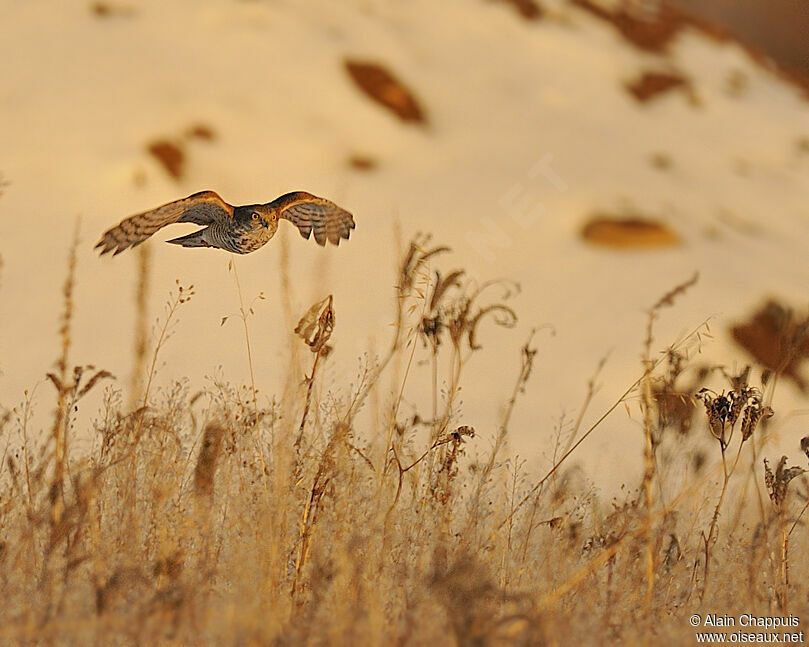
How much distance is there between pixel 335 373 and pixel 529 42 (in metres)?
5.08

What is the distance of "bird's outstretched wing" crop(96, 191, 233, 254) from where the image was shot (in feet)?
5.64

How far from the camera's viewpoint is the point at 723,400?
1.77 meters

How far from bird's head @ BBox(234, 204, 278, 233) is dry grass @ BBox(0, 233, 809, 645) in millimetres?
210

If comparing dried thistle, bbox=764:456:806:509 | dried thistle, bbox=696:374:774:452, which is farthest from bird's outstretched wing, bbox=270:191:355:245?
dried thistle, bbox=764:456:806:509

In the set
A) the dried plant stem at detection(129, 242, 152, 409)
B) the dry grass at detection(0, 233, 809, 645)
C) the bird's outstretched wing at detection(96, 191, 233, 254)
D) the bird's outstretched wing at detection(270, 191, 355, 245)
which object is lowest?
the dry grass at detection(0, 233, 809, 645)

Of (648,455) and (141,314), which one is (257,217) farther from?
(648,455)

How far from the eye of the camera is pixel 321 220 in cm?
219

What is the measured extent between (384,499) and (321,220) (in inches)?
29.6

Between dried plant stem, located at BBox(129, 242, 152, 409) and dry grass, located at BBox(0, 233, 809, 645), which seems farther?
dry grass, located at BBox(0, 233, 809, 645)

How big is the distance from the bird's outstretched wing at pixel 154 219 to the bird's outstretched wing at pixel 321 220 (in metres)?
0.23

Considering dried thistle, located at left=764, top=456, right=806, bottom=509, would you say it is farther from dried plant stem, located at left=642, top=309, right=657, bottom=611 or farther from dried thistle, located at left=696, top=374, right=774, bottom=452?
dried plant stem, located at left=642, top=309, right=657, bottom=611

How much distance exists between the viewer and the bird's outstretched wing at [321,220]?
2129mm

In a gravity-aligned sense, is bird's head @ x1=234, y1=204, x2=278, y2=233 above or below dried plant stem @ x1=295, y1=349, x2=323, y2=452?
above

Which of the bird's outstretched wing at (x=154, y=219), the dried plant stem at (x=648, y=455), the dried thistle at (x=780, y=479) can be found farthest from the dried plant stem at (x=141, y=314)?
the dried thistle at (x=780, y=479)
